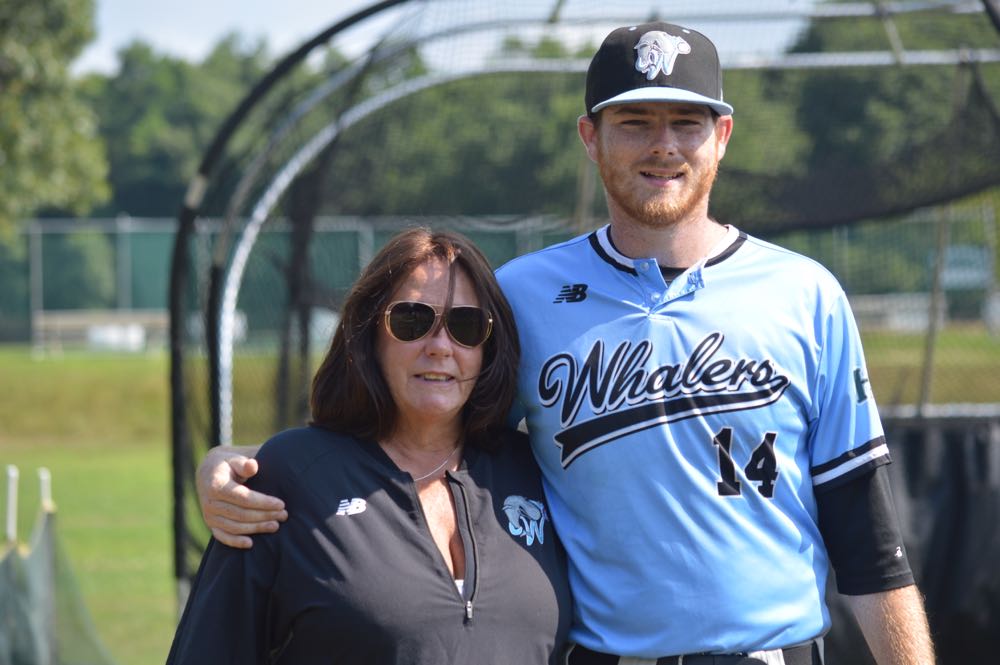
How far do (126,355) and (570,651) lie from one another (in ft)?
88.1

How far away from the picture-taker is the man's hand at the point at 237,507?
2.34m

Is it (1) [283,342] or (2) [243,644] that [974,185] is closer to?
(1) [283,342]

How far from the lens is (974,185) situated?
19.4 ft

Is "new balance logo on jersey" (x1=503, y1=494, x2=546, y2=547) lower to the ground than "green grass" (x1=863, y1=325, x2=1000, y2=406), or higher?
higher

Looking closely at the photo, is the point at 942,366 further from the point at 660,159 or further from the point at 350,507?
the point at 350,507

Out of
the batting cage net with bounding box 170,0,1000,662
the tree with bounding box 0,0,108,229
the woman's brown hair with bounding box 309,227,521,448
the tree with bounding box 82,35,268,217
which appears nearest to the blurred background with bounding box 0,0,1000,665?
the batting cage net with bounding box 170,0,1000,662

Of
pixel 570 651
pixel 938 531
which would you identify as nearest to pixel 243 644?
pixel 570 651

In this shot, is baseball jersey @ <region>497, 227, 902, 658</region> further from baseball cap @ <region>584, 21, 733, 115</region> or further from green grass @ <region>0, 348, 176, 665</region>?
green grass @ <region>0, 348, 176, 665</region>

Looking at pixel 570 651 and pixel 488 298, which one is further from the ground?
pixel 488 298

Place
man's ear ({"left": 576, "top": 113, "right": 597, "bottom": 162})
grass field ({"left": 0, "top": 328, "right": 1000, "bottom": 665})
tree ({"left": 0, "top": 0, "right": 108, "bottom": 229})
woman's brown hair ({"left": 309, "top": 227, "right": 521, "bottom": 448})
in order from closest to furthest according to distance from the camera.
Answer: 1. woman's brown hair ({"left": 309, "top": 227, "right": 521, "bottom": 448})
2. man's ear ({"left": 576, "top": 113, "right": 597, "bottom": 162})
3. grass field ({"left": 0, "top": 328, "right": 1000, "bottom": 665})
4. tree ({"left": 0, "top": 0, "right": 108, "bottom": 229})

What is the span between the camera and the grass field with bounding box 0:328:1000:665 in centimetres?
789

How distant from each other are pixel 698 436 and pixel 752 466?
118 mm

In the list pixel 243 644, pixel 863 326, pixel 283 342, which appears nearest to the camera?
pixel 243 644

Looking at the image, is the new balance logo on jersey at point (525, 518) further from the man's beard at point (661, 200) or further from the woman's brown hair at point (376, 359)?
the man's beard at point (661, 200)
